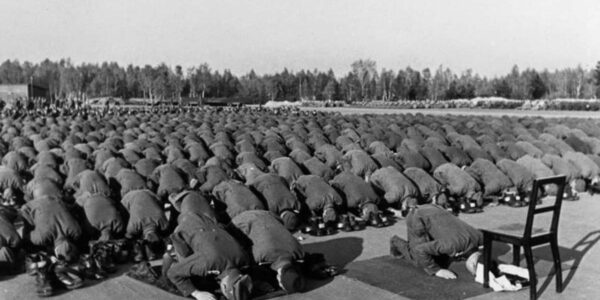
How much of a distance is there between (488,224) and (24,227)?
1018 centimetres

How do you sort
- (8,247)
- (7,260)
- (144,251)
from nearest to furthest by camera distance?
(7,260) → (8,247) → (144,251)

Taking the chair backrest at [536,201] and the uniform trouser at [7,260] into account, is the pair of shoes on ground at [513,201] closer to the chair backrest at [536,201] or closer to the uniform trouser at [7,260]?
the chair backrest at [536,201]

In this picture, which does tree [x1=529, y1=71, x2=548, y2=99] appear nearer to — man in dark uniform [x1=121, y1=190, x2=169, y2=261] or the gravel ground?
the gravel ground

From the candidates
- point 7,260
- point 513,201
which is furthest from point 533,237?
point 513,201

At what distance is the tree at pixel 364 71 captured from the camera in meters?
142

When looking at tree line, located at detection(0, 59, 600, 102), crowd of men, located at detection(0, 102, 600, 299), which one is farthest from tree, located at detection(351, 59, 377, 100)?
crowd of men, located at detection(0, 102, 600, 299)

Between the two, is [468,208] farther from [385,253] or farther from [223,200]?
[223,200]

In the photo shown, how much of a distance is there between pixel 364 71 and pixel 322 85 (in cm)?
1047

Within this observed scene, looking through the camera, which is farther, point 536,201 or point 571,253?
point 571,253

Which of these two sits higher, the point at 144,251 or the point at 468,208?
the point at 144,251

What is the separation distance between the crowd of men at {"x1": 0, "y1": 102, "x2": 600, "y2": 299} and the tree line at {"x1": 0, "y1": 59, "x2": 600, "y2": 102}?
10892 centimetres

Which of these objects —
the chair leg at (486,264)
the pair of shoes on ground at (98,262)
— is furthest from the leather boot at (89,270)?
the chair leg at (486,264)

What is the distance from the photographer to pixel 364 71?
14525cm

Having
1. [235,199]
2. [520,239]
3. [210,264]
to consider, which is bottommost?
[210,264]
